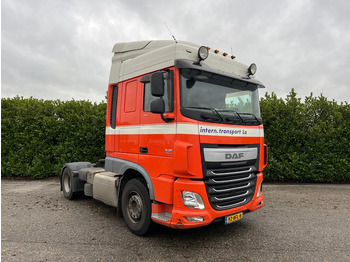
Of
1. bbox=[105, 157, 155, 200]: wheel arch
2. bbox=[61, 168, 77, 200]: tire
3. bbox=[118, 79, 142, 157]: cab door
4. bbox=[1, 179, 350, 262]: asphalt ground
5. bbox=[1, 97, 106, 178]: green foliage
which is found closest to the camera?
bbox=[1, 179, 350, 262]: asphalt ground

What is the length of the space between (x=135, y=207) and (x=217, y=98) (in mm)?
2287

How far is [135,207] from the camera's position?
4039 millimetres

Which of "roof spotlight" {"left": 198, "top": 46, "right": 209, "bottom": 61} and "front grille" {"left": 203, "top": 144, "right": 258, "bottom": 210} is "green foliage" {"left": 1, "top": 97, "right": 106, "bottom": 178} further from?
"front grille" {"left": 203, "top": 144, "right": 258, "bottom": 210}

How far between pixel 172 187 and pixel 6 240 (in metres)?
2.90

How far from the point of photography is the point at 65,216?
196 inches

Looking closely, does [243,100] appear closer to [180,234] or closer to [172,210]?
[172,210]

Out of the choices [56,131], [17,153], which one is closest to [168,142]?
[56,131]

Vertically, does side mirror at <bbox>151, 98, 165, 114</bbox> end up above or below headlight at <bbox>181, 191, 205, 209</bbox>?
above

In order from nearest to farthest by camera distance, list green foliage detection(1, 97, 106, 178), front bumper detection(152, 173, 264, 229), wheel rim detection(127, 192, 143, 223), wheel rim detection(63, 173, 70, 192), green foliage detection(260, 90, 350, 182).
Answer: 1. front bumper detection(152, 173, 264, 229)
2. wheel rim detection(127, 192, 143, 223)
3. wheel rim detection(63, 173, 70, 192)
4. green foliage detection(260, 90, 350, 182)
5. green foliage detection(1, 97, 106, 178)

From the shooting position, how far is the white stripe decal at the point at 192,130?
3.27 m

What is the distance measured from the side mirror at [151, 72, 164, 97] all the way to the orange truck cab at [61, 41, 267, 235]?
1 cm

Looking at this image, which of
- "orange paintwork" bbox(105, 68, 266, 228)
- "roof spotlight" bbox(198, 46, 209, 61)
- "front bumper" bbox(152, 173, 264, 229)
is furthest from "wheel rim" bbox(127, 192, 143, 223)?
"roof spotlight" bbox(198, 46, 209, 61)

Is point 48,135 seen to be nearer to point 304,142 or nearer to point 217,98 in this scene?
point 217,98

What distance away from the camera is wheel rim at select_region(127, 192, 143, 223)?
3914 millimetres
